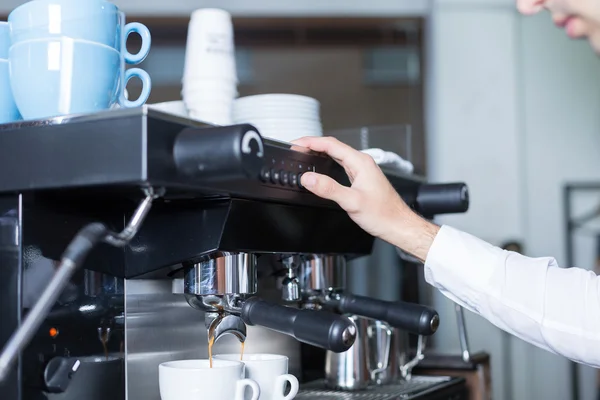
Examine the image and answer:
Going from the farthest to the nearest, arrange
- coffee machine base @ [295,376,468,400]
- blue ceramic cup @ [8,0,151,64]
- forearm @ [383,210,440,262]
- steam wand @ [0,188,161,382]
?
coffee machine base @ [295,376,468,400] < forearm @ [383,210,440,262] < blue ceramic cup @ [8,0,151,64] < steam wand @ [0,188,161,382]

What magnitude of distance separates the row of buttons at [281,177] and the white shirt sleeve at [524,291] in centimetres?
21

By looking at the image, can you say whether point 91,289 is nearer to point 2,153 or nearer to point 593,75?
point 2,153

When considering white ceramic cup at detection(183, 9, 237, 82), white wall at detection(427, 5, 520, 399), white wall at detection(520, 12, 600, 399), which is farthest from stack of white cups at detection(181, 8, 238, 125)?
white wall at detection(520, 12, 600, 399)

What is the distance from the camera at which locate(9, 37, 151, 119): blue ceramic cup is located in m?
0.70

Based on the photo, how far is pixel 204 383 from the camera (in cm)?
77

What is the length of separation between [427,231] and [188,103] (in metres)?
0.31

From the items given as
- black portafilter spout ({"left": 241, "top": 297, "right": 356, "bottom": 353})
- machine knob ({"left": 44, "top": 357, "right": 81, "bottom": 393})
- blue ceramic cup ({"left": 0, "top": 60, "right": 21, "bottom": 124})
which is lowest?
machine knob ({"left": 44, "top": 357, "right": 81, "bottom": 393})

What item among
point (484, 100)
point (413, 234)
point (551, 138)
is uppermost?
point (484, 100)

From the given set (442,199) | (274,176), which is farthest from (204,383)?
(442,199)

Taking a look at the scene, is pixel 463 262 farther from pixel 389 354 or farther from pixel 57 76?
pixel 57 76

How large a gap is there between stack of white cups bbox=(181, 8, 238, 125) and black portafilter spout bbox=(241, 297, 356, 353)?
245 millimetres

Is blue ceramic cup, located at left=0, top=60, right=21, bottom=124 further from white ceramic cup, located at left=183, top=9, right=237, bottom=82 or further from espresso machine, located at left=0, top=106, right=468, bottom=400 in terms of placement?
white ceramic cup, located at left=183, top=9, right=237, bottom=82

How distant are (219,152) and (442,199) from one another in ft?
1.70

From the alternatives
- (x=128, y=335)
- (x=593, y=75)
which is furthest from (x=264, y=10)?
(x=128, y=335)
